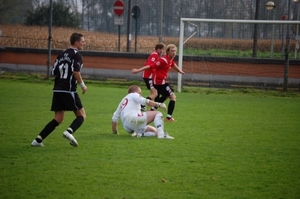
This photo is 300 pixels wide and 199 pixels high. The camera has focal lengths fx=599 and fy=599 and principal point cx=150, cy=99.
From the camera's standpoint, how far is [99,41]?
87.9ft

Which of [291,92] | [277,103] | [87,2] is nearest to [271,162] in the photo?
[277,103]

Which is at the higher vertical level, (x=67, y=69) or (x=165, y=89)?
(x=67, y=69)

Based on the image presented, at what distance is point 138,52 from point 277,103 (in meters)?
8.22

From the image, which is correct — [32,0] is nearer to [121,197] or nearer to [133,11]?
[133,11]

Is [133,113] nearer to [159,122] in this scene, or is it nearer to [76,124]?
[159,122]

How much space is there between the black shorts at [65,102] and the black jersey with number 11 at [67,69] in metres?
0.09

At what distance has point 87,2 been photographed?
28.0m

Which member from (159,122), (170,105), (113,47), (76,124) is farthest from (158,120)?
(113,47)

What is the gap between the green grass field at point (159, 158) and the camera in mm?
7199

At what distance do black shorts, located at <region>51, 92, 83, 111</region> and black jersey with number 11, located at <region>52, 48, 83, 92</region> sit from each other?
0.09m

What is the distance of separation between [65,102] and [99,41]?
1710 centimetres

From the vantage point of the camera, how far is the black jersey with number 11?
9.94 m

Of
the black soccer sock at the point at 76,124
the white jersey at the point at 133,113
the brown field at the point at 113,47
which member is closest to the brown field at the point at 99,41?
the brown field at the point at 113,47

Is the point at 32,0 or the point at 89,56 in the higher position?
the point at 32,0
